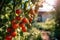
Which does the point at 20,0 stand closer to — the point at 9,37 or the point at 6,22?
the point at 6,22

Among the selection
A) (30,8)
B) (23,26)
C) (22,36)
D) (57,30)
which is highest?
(30,8)

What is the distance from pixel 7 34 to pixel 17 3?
28cm

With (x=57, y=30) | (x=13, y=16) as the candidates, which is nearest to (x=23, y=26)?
(x=13, y=16)

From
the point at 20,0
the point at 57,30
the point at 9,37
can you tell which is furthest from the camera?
the point at 57,30

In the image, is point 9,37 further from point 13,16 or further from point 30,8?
point 30,8

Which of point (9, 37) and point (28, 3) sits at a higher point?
point (28, 3)

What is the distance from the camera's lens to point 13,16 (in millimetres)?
1657

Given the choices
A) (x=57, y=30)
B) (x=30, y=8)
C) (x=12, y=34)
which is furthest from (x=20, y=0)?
(x=57, y=30)

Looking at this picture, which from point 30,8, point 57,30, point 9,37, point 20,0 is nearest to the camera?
point 9,37

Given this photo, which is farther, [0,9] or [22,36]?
[22,36]

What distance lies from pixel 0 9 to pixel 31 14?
1.00 ft

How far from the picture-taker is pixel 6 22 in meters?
1.66

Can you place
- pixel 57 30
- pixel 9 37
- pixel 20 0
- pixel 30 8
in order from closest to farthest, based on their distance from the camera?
1. pixel 9 37
2. pixel 20 0
3. pixel 30 8
4. pixel 57 30

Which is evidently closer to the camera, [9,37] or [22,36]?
[9,37]
